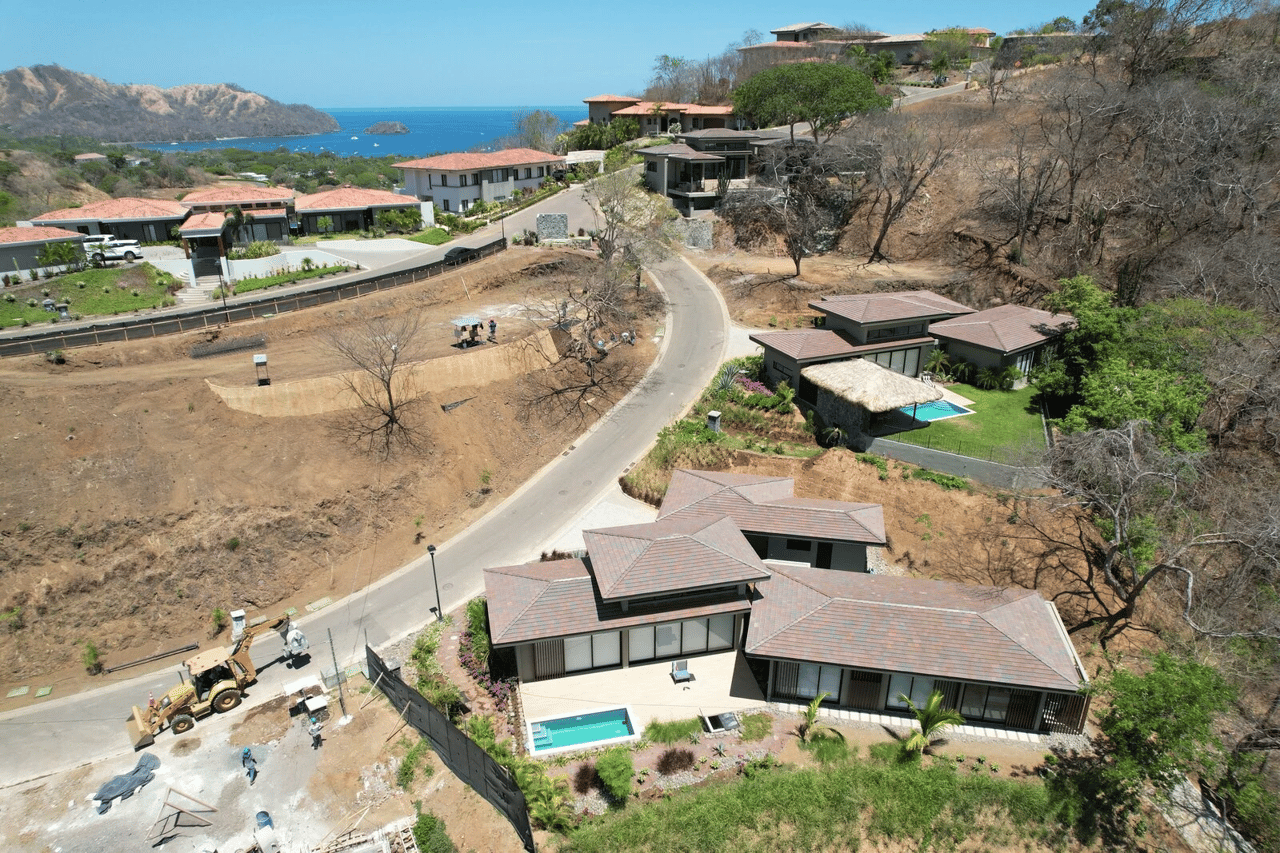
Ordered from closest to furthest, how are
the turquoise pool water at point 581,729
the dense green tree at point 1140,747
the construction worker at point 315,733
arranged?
the dense green tree at point 1140,747 → the construction worker at point 315,733 → the turquoise pool water at point 581,729

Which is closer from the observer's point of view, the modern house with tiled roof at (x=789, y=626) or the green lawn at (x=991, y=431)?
the modern house with tiled roof at (x=789, y=626)

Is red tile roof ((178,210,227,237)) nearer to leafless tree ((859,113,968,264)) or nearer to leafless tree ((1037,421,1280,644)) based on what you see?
leafless tree ((859,113,968,264))

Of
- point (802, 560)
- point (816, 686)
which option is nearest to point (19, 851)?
point (816, 686)

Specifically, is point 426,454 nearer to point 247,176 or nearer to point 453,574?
point 453,574

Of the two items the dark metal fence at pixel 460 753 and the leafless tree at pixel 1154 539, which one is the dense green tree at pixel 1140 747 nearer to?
the leafless tree at pixel 1154 539

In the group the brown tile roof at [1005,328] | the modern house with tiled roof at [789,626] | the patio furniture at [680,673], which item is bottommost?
the patio furniture at [680,673]

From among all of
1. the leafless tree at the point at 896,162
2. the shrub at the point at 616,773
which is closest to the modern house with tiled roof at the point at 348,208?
the leafless tree at the point at 896,162

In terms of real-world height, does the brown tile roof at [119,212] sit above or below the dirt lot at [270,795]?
above
